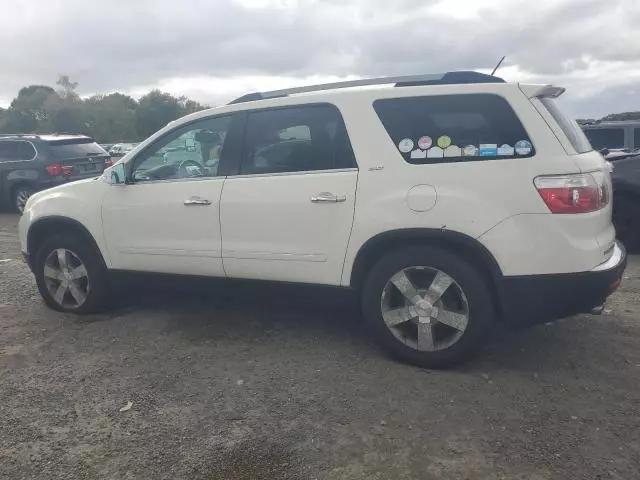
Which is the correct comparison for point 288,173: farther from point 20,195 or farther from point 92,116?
point 92,116

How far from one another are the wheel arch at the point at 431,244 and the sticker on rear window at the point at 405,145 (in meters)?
0.51

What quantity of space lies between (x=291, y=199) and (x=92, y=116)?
53984mm

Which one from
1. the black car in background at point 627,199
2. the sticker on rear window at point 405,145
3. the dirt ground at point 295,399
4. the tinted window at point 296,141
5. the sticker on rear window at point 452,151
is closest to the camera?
the dirt ground at point 295,399

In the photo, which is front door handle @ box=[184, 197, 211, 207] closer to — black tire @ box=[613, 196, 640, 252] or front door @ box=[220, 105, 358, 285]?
front door @ box=[220, 105, 358, 285]

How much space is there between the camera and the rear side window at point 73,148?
12.1 m

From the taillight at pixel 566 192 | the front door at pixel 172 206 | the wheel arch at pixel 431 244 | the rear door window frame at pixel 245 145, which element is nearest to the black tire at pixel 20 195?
the front door at pixel 172 206

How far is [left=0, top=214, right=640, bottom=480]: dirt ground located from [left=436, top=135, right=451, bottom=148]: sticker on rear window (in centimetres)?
119

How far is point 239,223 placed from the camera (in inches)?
173

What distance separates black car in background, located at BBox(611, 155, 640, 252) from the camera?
284 inches

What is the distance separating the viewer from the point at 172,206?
467 centimetres

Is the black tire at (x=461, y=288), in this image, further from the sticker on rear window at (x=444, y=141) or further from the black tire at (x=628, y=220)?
the black tire at (x=628, y=220)

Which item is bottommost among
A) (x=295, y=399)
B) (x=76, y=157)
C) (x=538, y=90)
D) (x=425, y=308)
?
(x=295, y=399)

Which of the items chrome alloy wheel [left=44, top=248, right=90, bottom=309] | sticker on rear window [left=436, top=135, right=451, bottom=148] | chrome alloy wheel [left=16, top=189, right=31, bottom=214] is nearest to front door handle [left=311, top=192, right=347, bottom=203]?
sticker on rear window [left=436, top=135, right=451, bottom=148]

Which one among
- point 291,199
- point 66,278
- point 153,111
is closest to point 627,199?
point 291,199
